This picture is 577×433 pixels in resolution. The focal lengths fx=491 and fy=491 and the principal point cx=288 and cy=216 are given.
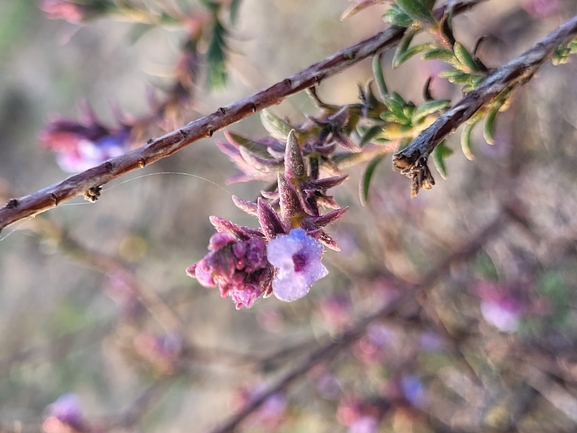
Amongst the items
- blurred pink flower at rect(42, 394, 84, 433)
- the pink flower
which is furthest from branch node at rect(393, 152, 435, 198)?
blurred pink flower at rect(42, 394, 84, 433)

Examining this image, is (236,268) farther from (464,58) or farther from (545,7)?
(545,7)

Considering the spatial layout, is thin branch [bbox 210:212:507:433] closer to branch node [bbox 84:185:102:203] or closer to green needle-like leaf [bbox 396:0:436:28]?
branch node [bbox 84:185:102:203]

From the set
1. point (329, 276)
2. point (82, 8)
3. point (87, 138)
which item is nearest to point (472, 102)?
point (87, 138)

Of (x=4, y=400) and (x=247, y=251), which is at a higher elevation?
(x=4, y=400)

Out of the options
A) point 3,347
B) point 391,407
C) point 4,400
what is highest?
point 3,347

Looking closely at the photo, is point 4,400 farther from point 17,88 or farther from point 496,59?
point 496,59

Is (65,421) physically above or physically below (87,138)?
below

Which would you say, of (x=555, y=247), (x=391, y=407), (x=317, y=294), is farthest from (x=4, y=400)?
(x=555, y=247)
